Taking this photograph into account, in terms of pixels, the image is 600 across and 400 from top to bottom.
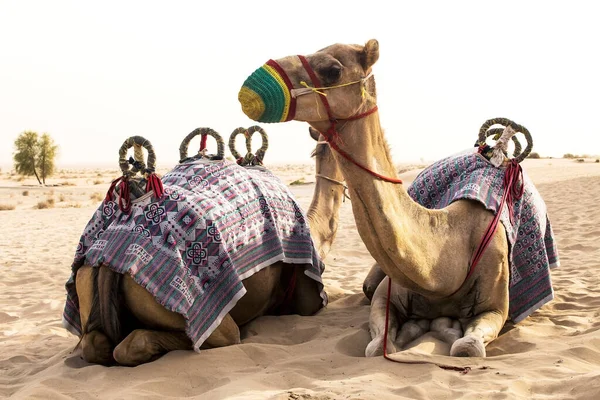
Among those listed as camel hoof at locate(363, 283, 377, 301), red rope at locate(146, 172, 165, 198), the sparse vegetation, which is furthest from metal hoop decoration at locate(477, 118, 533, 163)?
the sparse vegetation

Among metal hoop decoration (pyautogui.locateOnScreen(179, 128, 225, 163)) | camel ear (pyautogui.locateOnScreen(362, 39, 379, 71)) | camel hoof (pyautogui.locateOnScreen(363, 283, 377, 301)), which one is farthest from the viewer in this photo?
camel hoof (pyautogui.locateOnScreen(363, 283, 377, 301))

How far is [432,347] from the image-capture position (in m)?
4.16

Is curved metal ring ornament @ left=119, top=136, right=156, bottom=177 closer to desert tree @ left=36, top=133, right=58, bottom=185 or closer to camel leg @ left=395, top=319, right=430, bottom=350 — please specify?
camel leg @ left=395, top=319, right=430, bottom=350

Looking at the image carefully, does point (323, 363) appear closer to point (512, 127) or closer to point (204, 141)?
point (204, 141)

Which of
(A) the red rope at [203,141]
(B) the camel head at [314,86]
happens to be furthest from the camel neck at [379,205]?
(A) the red rope at [203,141]

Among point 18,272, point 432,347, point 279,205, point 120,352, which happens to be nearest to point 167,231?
point 120,352

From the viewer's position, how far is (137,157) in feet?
14.2

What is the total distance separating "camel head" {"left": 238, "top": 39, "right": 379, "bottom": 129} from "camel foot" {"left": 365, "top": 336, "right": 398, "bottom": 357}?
1533mm

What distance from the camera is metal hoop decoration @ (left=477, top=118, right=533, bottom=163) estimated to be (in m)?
4.89

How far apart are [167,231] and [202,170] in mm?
824

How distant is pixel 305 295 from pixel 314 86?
2.52 meters

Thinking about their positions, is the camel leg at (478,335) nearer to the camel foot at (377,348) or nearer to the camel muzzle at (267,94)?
the camel foot at (377,348)

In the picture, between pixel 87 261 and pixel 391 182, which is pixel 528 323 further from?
pixel 87 261

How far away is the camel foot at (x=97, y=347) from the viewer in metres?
4.17
